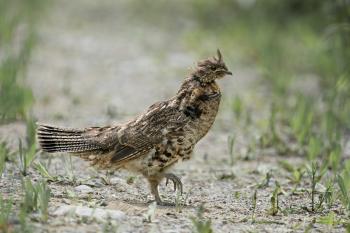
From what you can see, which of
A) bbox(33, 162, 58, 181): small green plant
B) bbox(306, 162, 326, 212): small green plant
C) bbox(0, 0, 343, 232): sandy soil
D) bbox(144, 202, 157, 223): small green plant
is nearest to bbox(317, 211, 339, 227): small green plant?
bbox(0, 0, 343, 232): sandy soil

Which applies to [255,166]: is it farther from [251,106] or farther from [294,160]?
[251,106]

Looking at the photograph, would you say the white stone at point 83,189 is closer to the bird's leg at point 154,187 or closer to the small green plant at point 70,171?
the small green plant at point 70,171

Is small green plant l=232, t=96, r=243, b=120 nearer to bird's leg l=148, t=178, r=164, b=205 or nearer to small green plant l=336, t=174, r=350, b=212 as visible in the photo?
bird's leg l=148, t=178, r=164, b=205

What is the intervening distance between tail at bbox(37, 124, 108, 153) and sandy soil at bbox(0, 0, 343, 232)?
272 mm

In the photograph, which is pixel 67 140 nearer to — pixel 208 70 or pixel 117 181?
pixel 117 181

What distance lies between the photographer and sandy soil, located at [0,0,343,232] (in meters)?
5.47

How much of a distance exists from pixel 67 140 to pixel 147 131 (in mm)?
646

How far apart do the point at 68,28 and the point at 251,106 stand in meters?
4.21

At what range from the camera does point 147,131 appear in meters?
5.90

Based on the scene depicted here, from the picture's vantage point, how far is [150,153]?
5.89m

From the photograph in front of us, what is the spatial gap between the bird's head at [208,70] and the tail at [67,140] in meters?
0.86

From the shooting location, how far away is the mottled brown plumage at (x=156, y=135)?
5.87m

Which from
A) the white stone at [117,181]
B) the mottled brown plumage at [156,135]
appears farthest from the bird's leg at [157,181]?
the white stone at [117,181]

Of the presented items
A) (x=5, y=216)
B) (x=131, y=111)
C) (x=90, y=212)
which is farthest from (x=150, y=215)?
(x=131, y=111)
